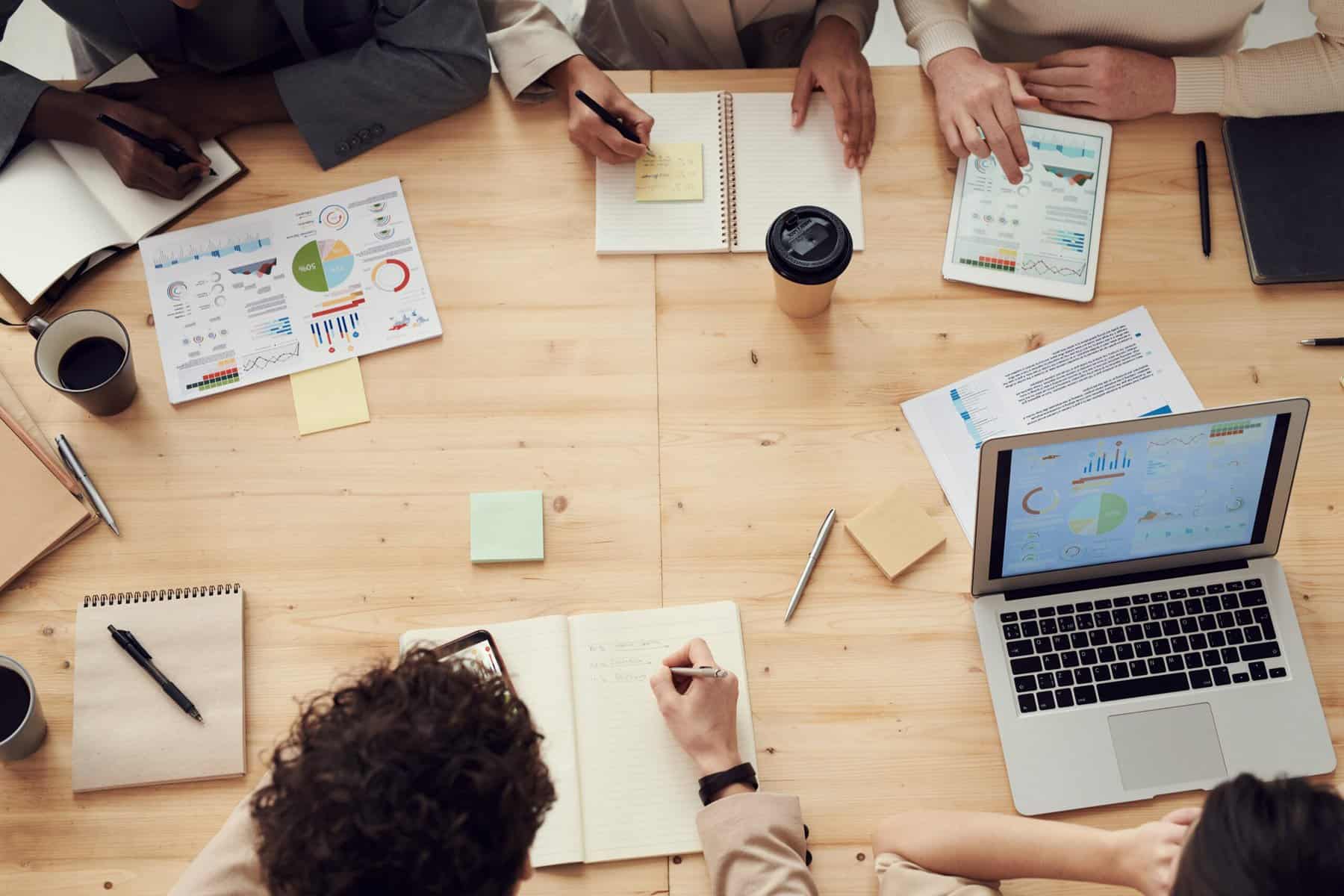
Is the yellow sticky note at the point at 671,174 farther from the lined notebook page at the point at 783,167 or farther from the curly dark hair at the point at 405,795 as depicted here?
the curly dark hair at the point at 405,795

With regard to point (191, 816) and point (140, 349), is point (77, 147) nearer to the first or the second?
point (140, 349)

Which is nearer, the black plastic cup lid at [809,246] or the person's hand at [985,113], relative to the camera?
the black plastic cup lid at [809,246]

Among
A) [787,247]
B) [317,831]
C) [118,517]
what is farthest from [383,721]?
[787,247]

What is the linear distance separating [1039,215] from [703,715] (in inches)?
29.9

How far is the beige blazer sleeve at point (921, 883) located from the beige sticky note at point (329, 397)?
751 millimetres

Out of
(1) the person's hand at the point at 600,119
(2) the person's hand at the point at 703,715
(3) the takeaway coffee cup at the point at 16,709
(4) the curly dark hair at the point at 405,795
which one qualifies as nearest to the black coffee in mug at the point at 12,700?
(3) the takeaway coffee cup at the point at 16,709

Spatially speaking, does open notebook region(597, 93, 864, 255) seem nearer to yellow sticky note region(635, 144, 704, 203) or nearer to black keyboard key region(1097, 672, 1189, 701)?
yellow sticky note region(635, 144, 704, 203)

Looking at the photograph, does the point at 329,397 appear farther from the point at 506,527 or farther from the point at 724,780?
the point at 724,780

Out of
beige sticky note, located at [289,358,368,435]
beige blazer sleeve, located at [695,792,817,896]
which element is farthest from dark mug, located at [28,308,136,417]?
beige blazer sleeve, located at [695,792,817,896]

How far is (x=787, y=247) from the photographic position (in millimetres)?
1112

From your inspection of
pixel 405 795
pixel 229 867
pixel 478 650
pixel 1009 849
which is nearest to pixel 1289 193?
pixel 1009 849

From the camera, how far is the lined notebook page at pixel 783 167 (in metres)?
1.25

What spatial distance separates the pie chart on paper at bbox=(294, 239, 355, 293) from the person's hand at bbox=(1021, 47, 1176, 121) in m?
0.94

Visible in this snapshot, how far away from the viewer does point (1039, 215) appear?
1.24 metres
